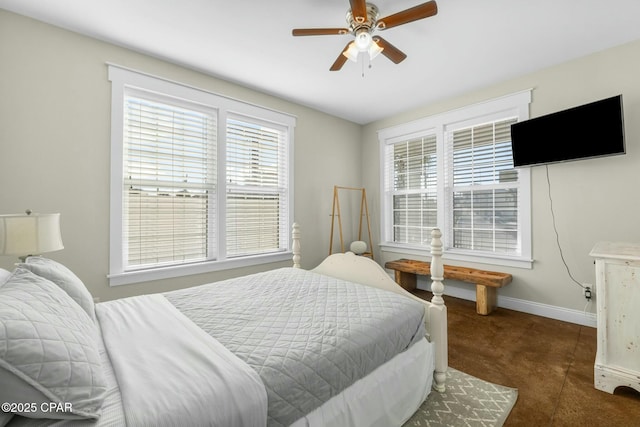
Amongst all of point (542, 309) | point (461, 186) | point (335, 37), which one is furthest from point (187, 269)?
point (542, 309)

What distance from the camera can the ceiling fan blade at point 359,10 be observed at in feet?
5.62

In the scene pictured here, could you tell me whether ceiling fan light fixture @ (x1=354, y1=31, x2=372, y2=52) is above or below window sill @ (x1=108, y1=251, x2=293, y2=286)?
above

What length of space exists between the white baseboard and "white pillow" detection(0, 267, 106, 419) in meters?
3.79

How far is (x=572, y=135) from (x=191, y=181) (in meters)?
3.79

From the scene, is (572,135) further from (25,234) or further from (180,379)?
(25,234)

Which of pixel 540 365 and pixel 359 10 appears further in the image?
pixel 540 365

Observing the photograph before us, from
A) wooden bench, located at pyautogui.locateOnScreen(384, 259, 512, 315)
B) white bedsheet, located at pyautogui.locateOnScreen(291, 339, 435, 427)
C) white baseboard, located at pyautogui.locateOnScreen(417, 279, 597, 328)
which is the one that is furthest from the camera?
wooden bench, located at pyautogui.locateOnScreen(384, 259, 512, 315)

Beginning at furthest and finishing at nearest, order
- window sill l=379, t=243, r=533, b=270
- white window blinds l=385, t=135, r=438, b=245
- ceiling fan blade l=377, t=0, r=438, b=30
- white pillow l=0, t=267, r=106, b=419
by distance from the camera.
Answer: white window blinds l=385, t=135, r=438, b=245 → window sill l=379, t=243, r=533, b=270 → ceiling fan blade l=377, t=0, r=438, b=30 → white pillow l=0, t=267, r=106, b=419

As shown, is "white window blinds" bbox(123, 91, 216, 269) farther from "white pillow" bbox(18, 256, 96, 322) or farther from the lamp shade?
"white pillow" bbox(18, 256, 96, 322)

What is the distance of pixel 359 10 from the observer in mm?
1766

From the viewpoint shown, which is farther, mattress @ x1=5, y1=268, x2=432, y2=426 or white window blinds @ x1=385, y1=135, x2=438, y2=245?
white window blinds @ x1=385, y1=135, x2=438, y2=245

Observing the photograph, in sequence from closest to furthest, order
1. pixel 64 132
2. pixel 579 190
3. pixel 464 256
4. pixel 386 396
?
1. pixel 386 396
2. pixel 64 132
3. pixel 579 190
4. pixel 464 256

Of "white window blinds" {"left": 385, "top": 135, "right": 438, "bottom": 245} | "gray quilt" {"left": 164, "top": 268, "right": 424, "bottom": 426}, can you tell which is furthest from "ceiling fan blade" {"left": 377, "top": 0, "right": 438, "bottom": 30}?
"white window blinds" {"left": 385, "top": 135, "right": 438, "bottom": 245}

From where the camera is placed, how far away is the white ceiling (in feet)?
6.77
